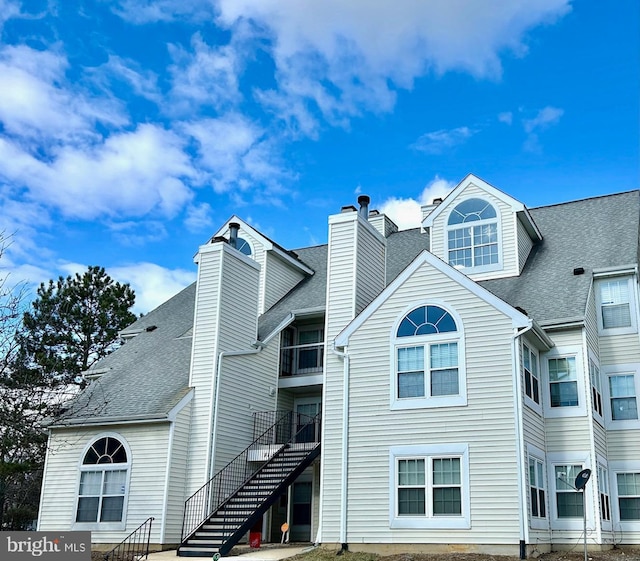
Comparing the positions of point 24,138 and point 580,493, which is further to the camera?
point 24,138

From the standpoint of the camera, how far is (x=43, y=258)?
2127cm

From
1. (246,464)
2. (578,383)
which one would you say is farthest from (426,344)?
(246,464)

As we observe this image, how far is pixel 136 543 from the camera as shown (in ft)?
64.5

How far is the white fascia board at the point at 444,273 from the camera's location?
55.6ft

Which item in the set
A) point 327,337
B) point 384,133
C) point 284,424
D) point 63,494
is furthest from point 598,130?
point 63,494

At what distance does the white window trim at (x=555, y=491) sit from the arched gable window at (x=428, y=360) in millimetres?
3392

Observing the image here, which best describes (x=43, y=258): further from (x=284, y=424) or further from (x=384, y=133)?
(x=384, y=133)

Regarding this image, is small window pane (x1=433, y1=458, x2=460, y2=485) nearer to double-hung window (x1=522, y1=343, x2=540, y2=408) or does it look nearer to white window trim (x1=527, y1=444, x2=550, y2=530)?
white window trim (x1=527, y1=444, x2=550, y2=530)

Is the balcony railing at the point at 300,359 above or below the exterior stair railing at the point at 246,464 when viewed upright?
above

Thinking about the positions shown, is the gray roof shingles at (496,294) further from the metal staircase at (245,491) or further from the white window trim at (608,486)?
the white window trim at (608,486)

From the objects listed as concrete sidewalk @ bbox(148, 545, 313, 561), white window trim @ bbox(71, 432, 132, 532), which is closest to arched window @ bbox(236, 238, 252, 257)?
white window trim @ bbox(71, 432, 132, 532)

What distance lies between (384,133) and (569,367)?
27.2 feet

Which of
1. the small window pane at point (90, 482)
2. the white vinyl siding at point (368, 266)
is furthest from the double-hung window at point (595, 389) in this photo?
the small window pane at point (90, 482)

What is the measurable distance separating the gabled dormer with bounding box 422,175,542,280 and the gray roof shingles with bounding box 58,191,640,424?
20.4 inches
